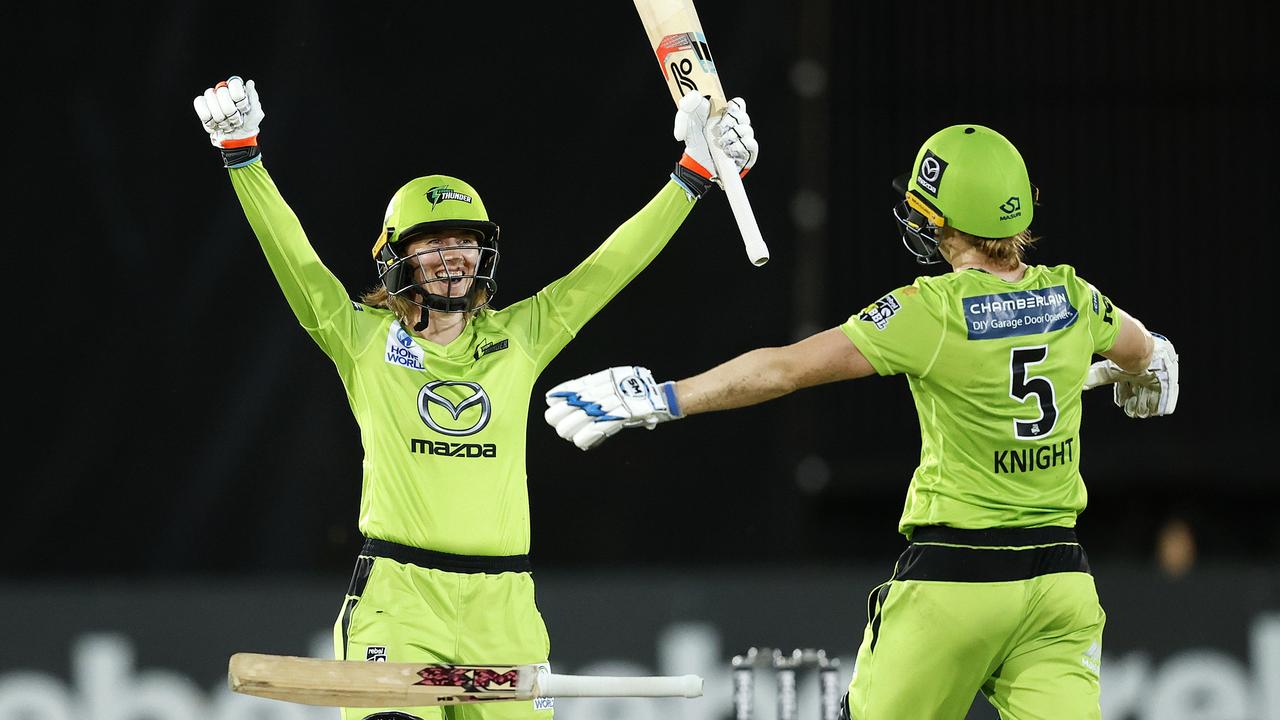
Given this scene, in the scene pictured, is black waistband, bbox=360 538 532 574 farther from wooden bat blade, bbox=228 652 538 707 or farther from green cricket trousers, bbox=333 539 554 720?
wooden bat blade, bbox=228 652 538 707

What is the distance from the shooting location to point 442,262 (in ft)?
14.3

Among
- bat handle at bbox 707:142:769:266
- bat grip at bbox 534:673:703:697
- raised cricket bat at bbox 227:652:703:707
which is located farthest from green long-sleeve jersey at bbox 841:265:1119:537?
raised cricket bat at bbox 227:652:703:707

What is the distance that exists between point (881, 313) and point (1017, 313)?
301mm

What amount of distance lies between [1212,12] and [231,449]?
4.48 metres

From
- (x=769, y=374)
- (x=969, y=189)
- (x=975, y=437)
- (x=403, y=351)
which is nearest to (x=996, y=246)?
(x=969, y=189)

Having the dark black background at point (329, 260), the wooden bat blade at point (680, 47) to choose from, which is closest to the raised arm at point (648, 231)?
the wooden bat blade at point (680, 47)

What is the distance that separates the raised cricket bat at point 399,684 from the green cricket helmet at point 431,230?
92cm

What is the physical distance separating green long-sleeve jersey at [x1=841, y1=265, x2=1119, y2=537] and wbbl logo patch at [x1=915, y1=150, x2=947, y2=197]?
221mm

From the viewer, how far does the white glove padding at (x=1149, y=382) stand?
4453 millimetres


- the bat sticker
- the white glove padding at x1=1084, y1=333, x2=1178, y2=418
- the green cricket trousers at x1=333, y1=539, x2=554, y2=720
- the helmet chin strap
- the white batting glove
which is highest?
the bat sticker

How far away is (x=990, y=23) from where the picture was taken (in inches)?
299

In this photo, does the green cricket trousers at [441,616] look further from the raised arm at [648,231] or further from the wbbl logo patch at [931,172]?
the wbbl logo patch at [931,172]

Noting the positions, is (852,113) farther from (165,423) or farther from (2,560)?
(2,560)

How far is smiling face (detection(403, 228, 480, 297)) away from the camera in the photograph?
4.36 m
